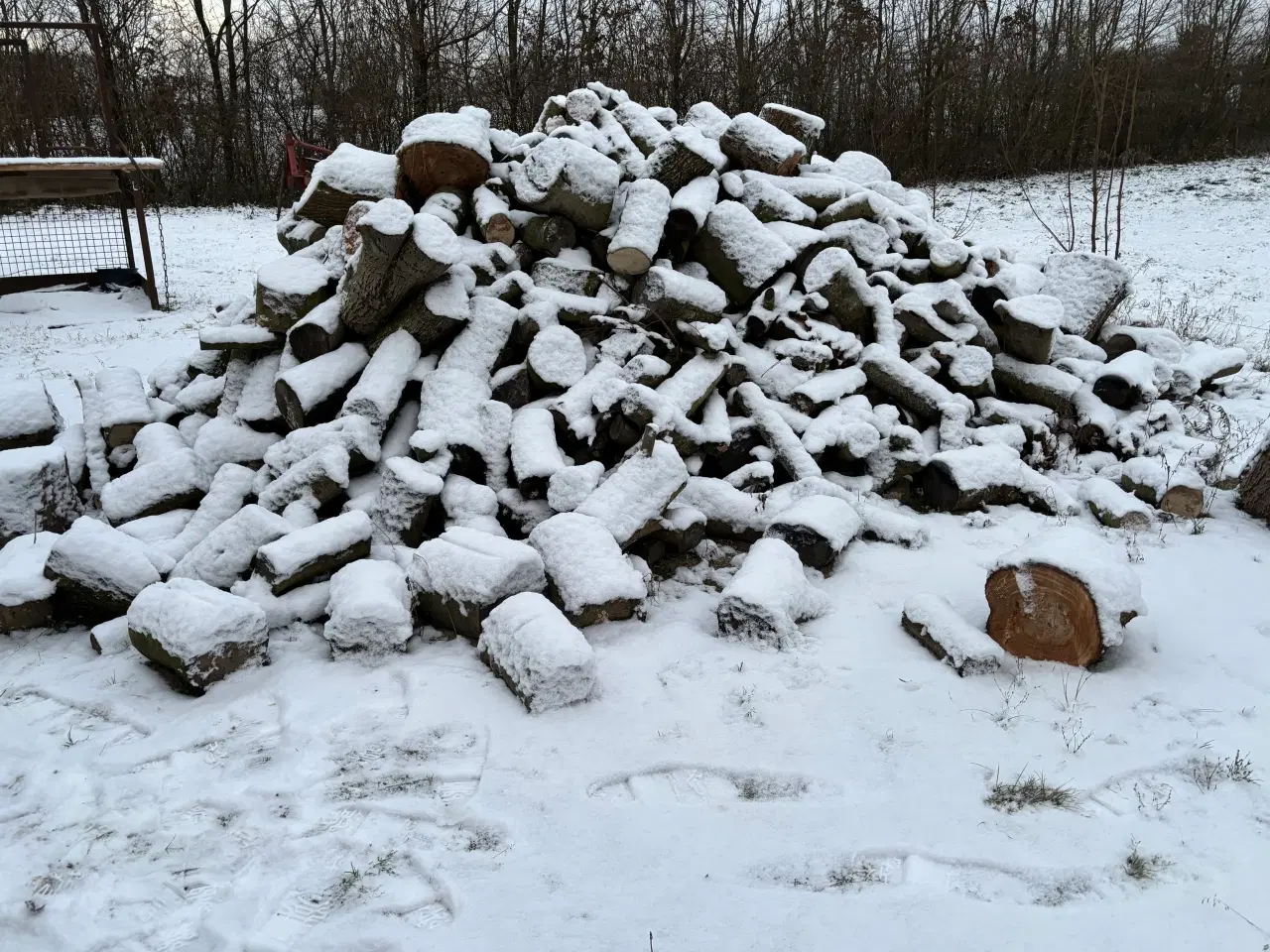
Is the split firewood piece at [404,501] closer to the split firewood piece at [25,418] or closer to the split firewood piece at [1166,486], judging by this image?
the split firewood piece at [25,418]

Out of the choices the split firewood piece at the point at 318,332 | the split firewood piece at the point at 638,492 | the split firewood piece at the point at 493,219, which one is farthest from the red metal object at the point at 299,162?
the split firewood piece at the point at 638,492

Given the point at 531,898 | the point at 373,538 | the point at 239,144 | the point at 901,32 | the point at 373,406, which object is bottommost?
the point at 531,898

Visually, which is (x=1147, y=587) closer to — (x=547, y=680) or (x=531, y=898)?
(x=547, y=680)

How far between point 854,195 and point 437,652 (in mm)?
4981

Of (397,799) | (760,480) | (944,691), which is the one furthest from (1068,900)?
(760,480)

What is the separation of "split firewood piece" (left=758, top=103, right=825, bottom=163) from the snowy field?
497 centimetres

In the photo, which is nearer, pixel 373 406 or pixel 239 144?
pixel 373 406

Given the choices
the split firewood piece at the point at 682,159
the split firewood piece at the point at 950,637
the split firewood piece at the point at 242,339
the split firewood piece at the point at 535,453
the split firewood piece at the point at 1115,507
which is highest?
the split firewood piece at the point at 682,159

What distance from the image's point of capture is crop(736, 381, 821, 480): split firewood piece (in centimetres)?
520

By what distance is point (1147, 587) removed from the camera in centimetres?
433

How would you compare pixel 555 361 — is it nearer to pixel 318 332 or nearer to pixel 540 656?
pixel 318 332

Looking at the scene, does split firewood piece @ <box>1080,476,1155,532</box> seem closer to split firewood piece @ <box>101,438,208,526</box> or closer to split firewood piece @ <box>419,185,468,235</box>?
split firewood piece @ <box>419,185,468,235</box>

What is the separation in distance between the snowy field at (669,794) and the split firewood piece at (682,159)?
11.4 feet

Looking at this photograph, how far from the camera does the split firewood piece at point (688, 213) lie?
20.0ft
